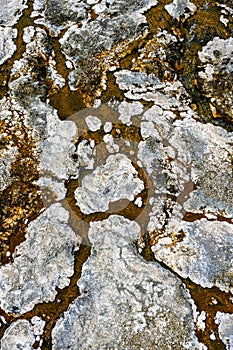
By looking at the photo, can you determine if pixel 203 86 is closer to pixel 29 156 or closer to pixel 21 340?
pixel 29 156

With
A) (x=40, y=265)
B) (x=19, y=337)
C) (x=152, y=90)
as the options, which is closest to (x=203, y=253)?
(x=40, y=265)

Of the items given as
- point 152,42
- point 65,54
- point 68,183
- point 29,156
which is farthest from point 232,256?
point 65,54

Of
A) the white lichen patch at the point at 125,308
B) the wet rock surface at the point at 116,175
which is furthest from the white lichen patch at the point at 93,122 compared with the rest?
the white lichen patch at the point at 125,308

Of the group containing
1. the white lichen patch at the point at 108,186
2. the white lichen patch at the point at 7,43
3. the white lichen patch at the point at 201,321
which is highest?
the white lichen patch at the point at 7,43

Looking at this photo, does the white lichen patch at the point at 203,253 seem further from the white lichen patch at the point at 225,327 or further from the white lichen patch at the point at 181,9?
the white lichen patch at the point at 181,9

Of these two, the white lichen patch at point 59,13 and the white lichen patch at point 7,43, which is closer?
the white lichen patch at point 7,43

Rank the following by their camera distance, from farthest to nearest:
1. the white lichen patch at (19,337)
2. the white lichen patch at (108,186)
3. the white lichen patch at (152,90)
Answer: the white lichen patch at (152,90)
the white lichen patch at (108,186)
the white lichen patch at (19,337)

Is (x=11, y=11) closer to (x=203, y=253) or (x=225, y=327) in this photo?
(x=203, y=253)

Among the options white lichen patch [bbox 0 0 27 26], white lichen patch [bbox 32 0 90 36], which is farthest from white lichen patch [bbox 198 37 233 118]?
white lichen patch [bbox 0 0 27 26]
